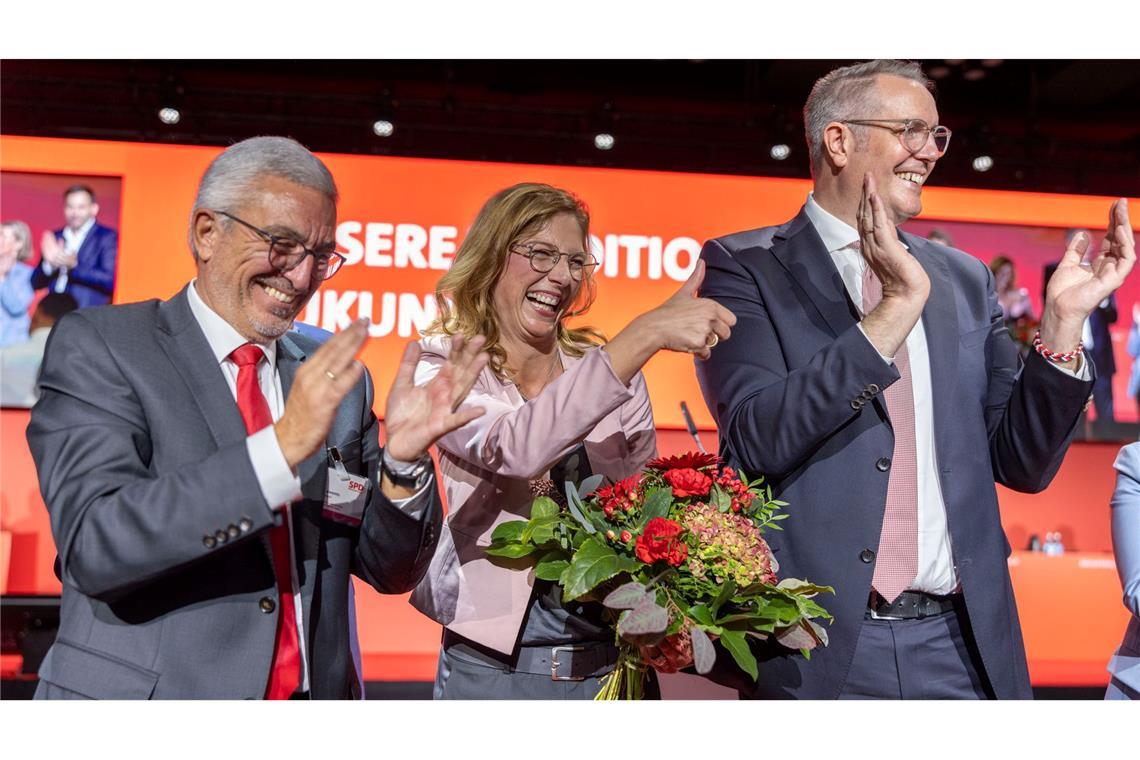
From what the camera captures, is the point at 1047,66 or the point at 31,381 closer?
the point at 31,381

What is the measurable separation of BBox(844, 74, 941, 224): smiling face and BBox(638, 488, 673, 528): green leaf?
2.71 feet

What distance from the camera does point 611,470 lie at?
2283mm

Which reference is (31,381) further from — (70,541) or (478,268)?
(70,541)

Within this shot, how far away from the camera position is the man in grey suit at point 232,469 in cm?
146

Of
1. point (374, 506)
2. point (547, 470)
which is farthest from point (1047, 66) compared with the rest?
point (374, 506)

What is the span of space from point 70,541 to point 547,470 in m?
0.94

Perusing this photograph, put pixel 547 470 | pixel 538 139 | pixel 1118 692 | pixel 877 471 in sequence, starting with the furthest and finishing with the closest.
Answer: pixel 538 139 < pixel 1118 692 < pixel 547 470 < pixel 877 471

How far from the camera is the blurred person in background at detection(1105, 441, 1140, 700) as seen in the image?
2.30 m

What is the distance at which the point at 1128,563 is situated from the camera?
2.39 meters

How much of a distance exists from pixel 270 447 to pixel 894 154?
1417mm

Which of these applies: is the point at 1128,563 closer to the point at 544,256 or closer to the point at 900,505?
the point at 900,505

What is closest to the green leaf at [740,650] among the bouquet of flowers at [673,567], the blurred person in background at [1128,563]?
the bouquet of flowers at [673,567]

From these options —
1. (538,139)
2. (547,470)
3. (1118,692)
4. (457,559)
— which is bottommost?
(1118,692)

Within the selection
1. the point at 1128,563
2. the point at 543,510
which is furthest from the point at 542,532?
the point at 1128,563
